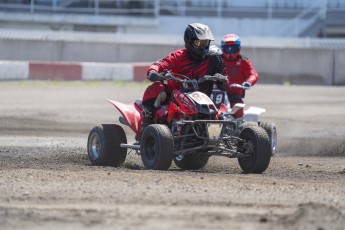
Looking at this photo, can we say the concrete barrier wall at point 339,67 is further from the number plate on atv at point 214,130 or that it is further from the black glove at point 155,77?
the number plate on atv at point 214,130

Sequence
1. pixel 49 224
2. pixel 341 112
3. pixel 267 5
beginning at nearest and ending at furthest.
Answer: pixel 49 224 < pixel 341 112 < pixel 267 5

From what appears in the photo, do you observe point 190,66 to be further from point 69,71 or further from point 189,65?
point 69,71

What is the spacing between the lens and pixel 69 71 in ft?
81.7

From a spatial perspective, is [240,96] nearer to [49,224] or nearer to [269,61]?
[49,224]

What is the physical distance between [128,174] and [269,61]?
20.1m

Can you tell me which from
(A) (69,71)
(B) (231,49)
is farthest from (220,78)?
(A) (69,71)

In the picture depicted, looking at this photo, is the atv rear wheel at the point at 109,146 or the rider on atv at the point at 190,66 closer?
the rider on atv at the point at 190,66

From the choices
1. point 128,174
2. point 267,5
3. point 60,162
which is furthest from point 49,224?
point 267,5

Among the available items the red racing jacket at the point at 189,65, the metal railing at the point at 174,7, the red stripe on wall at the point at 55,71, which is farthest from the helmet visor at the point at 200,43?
the metal railing at the point at 174,7

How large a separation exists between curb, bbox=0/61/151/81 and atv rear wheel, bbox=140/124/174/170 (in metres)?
14.6

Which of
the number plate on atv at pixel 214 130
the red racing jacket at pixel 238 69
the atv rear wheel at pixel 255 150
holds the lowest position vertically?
the atv rear wheel at pixel 255 150

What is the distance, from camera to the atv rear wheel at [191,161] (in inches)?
430

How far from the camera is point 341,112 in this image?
19.0 metres

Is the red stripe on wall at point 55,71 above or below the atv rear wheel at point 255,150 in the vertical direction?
below
